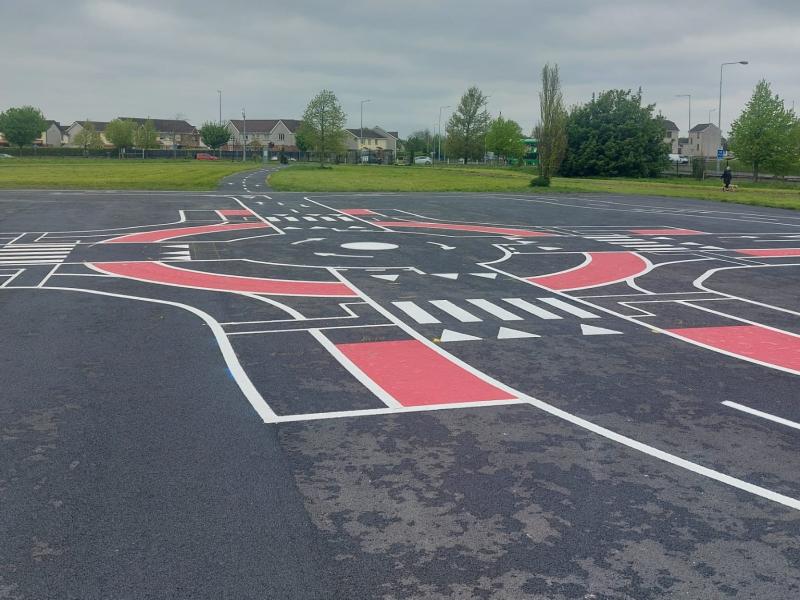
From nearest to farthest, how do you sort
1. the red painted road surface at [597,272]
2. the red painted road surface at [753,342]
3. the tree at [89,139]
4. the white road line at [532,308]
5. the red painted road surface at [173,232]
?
the red painted road surface at [753,342] → the white road line at [532,308] → the red painted road surface at [597,272] → the red painted road surface at [173,232] → the tree at [89,139]

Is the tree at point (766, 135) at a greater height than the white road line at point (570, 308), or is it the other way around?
the tree at point (766, 135)

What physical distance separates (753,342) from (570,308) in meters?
3.23

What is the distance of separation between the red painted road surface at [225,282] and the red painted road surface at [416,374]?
4.07 m

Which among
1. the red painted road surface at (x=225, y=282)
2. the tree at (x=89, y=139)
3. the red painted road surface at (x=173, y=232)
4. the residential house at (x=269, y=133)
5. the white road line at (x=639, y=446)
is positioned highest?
the residential house at (x=269, y=133)

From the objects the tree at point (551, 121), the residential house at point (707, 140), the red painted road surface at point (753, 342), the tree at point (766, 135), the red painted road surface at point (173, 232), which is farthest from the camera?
the residential house at point (707, 140)

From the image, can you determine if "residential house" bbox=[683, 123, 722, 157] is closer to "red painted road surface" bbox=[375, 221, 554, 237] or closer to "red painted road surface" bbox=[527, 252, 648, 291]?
"red painted road surface" bbox=[375, 221, 554, 237]

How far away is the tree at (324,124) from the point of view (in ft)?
330

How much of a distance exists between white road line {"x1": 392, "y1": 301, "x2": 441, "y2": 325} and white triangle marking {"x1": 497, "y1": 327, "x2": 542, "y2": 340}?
1.14 metres

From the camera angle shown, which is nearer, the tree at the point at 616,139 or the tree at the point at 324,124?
the tree at the point at 616,139

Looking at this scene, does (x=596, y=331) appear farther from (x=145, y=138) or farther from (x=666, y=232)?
(x=145, y=138)

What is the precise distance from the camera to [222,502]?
240 inches

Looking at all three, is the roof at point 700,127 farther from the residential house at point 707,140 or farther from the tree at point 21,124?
the tree at point 21,124

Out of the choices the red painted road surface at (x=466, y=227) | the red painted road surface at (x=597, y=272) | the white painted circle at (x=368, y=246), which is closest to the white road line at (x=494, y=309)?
the red painted road surface at (x=597, y=272)

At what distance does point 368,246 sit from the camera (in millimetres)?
21859
